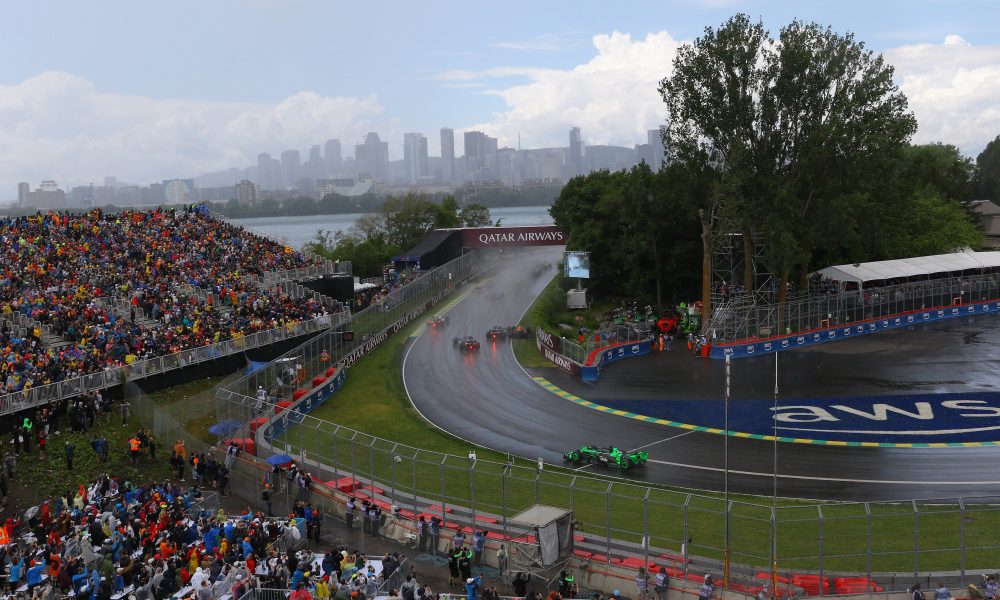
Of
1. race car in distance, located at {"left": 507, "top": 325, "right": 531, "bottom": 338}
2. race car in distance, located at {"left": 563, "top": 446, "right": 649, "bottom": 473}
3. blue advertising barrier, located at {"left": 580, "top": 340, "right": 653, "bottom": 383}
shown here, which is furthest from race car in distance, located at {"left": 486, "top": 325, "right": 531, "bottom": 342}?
race car in distance, located at {"left": 563, "top": 446, "right": 649, "bottom": 473}

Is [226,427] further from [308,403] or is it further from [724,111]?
[724,111]

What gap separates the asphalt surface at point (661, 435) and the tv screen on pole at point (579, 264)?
537 inches

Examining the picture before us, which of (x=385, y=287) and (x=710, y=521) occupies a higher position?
(x=385, y=287)

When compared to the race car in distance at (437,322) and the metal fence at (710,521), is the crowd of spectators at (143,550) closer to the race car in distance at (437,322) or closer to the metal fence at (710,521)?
the metal fence at (710,521)

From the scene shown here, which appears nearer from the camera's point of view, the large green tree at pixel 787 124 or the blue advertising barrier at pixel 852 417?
the blue advertising barrier at pixel 852 417

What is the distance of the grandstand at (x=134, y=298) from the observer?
39.4 metres

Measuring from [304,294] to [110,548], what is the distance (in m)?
36.4

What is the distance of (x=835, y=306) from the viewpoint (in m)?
61.8

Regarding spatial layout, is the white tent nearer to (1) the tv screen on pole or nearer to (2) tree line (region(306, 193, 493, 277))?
(1) the tv screen on pole

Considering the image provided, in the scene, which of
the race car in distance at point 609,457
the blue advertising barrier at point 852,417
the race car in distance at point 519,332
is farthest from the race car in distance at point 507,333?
the race car in distance at point 609,457

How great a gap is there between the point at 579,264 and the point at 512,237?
18.3 metres

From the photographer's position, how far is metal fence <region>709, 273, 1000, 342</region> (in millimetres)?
57906

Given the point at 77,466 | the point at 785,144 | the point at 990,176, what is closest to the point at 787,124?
the point at 785,144

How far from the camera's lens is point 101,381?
3828cm
